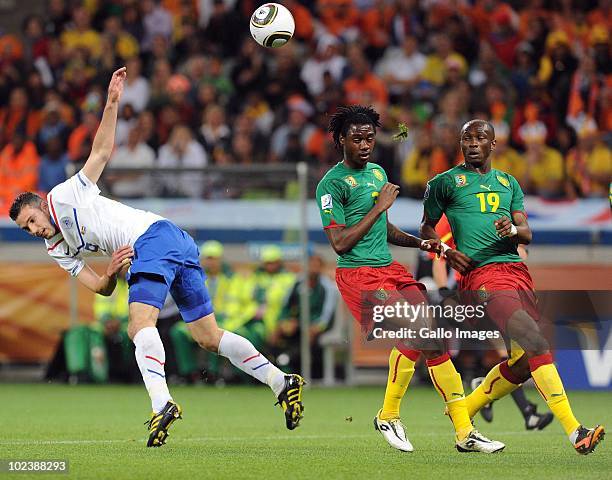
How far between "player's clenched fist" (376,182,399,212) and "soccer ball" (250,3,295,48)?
2.47 m

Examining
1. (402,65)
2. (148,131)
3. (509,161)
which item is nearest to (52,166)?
(148,131)

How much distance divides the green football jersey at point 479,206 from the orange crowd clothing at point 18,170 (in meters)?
9.62

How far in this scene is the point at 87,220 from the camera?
911 cm

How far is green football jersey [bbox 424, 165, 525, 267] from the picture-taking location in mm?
9094

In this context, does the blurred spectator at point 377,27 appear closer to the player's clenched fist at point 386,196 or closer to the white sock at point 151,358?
the player's clenched fist at point 386,196

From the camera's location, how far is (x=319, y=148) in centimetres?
1883

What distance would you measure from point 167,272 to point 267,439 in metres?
1.86

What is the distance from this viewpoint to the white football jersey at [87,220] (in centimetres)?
907

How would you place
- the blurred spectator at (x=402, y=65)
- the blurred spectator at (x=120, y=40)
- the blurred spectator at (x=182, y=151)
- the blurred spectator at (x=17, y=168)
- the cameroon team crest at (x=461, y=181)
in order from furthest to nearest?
the blurred spectator at (x=120, y=40)
the blurred spectator at (x=402, y=65)
the blurred spectator at (x=182, y=151)
the blurred spectator at (x=17, y=168)
the cameroon team crest at (x=461, y=181)

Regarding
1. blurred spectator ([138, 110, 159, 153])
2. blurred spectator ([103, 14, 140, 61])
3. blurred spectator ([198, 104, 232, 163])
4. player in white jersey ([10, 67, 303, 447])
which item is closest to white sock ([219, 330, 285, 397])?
player in white jersey ([10, 67, 303, 447])

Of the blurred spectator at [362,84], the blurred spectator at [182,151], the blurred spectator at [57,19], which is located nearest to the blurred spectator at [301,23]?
the blurred spectator at [362,84]

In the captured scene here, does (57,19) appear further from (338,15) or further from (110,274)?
(110,274)

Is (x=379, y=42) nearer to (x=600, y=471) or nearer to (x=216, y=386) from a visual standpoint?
(x=216, y=386)

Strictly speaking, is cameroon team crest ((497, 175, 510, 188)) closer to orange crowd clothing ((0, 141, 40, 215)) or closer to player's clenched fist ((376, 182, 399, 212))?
player's clenched fist ((376, 182, 399, 212))
